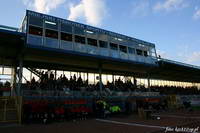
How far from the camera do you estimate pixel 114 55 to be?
27.5m

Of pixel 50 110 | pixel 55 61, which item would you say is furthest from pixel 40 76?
pixel 50 110

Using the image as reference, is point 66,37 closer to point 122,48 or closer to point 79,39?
point 79,39

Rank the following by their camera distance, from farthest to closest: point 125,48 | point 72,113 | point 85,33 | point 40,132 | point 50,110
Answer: point 125,48 < point 85,33 < point 72,113 < point 50,110 < point 40,132

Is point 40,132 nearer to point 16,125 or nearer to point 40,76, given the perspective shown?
point 16,125

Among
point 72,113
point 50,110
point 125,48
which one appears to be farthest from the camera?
point 125,48

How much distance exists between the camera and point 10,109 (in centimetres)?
1664

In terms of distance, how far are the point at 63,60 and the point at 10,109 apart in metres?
10.6

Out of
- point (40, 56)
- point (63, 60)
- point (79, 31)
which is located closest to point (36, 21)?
point (40, 56)

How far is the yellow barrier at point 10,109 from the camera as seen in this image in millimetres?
15855

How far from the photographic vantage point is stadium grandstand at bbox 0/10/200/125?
19.9m

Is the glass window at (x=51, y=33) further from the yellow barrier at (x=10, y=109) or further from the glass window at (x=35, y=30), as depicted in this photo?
the yellow barrier at (x=10, y=109)

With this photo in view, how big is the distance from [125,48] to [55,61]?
34.0ft

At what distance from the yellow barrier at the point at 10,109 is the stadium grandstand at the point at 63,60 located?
20.1 inches

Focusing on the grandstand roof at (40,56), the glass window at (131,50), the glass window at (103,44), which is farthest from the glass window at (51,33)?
the glass window at (131,50)
